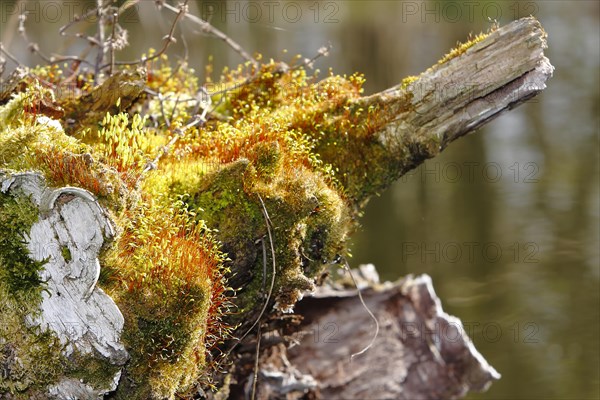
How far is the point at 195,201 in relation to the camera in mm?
3732

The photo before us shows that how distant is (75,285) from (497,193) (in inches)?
326

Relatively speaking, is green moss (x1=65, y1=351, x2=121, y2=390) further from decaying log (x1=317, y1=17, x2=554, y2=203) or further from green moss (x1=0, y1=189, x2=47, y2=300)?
decaying log (x1=317, y1=17, x2=554, y2=203)

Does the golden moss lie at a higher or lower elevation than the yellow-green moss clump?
higher

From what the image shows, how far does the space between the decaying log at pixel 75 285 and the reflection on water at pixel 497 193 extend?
301 cm

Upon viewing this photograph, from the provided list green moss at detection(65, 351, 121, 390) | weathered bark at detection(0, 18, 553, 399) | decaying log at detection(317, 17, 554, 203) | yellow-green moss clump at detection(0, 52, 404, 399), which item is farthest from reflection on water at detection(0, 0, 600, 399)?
green moss at detection(65, 351, 121, 390)

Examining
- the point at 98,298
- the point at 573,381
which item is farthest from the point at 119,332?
the point at 573,381

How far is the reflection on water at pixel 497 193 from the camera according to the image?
7215mm

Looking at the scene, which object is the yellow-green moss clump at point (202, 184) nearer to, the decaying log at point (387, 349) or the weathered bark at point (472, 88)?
the weathered bark at point (472, 88)

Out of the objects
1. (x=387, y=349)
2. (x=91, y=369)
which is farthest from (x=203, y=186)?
(x=387, y=349)

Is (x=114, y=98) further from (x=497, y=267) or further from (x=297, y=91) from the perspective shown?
A: (x=497, y=267)

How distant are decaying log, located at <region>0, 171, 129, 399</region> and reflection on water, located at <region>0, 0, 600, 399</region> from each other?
3.01 metres

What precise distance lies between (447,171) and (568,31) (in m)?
6.51

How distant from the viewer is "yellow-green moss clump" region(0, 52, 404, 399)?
3234mm

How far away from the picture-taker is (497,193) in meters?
10.5
